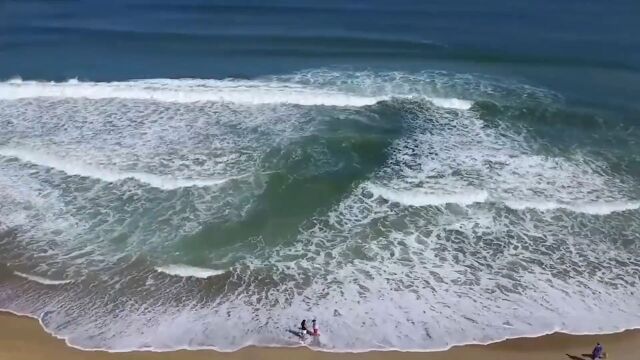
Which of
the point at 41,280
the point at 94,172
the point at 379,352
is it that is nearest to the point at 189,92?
the point at 94,172

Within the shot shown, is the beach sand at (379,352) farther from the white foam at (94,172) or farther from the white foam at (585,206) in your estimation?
the white foam at (94,172)

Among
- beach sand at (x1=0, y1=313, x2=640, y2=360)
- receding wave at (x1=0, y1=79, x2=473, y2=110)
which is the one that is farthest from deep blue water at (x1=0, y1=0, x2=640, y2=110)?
beach sand at (x1=0, y1=313, x2=640, y2=360)

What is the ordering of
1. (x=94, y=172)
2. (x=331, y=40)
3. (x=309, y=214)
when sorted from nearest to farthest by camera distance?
(x=309, y=214) < (x=94, y=172) < (x=331, y=40)

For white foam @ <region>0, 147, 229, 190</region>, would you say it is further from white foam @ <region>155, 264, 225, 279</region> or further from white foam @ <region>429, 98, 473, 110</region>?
white foam @ <region>429, 98, 473, 110</region>

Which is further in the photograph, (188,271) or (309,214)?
(309,214)

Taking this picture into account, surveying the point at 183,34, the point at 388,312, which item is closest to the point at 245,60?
the point at 183,34

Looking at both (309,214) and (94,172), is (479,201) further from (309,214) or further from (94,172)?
(94,172)

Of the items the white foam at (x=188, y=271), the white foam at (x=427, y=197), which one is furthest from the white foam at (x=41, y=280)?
the white foam at (x=427, y=197)
